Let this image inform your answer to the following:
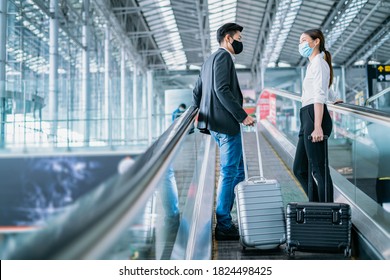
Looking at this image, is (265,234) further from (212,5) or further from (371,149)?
(212,5)

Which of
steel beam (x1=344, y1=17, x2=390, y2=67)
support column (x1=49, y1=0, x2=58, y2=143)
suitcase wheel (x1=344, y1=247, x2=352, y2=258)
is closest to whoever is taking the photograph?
suitcase wheel (x1=344, y1=247, x2=352, y2=258)

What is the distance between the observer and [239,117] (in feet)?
11.4

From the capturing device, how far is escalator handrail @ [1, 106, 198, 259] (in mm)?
866

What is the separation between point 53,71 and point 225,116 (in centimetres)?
1060

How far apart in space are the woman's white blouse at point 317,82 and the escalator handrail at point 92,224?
6.80 feet

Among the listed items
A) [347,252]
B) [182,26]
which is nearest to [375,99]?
[347,252]

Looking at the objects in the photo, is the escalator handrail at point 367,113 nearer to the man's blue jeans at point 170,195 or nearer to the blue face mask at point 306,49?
the blue face mask at point 306,49

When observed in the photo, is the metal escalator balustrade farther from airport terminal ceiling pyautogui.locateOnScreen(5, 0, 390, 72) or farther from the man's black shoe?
airport terminal ceiling pyautogui.locateOnScreen(5, 0, 390, 72)

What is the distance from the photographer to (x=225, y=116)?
359 cm

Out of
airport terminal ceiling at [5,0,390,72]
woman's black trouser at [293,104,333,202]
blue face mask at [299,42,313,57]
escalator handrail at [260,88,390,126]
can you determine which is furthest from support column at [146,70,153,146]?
woman's black trouser at [293,104,333,202]

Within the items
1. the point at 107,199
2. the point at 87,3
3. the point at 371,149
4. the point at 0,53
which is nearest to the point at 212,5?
the point at 87,3

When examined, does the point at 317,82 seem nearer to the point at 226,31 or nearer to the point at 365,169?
the point at 226,31

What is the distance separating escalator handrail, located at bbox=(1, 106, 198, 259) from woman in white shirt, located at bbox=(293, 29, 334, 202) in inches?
80.5

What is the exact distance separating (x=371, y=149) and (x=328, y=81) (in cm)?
91
